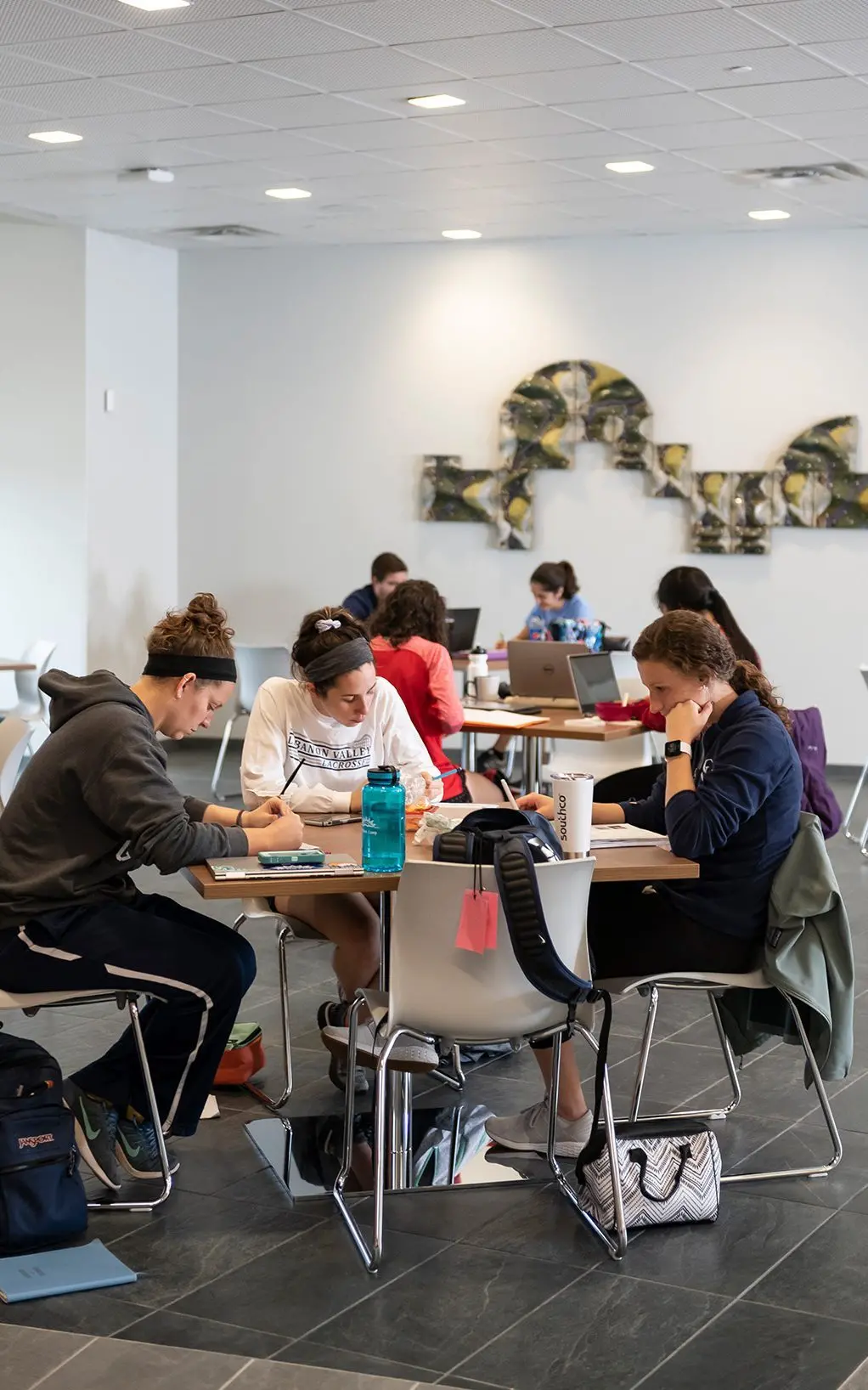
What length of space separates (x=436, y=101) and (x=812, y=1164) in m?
4.56

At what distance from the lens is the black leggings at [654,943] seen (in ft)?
11.7

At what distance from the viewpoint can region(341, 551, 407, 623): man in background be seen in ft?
28.6

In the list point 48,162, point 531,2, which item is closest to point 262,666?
point 48,162

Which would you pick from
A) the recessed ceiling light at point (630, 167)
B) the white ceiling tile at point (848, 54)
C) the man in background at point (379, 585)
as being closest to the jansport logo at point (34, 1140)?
the white ceiling tile at point (848, 54)

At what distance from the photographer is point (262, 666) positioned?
29.8 feet

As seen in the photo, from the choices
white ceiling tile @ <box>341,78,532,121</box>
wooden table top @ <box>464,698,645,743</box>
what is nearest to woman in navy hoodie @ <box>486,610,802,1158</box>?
wooden table top @ <box>464,698,645,743</box>

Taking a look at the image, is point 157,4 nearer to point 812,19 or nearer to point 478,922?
point 812,19

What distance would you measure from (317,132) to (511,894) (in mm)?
4982

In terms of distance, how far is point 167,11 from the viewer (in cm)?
529

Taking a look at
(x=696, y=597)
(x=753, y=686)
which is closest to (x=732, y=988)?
(x=753, y=686)

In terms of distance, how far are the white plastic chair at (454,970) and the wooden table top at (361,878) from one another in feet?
0.35

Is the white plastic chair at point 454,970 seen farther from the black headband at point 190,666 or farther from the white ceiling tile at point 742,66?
the white ceiling tile at point 742,66

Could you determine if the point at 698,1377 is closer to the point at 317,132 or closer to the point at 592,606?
the point at 317,132

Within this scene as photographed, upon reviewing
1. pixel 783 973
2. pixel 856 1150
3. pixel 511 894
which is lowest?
pixel 856 1150
